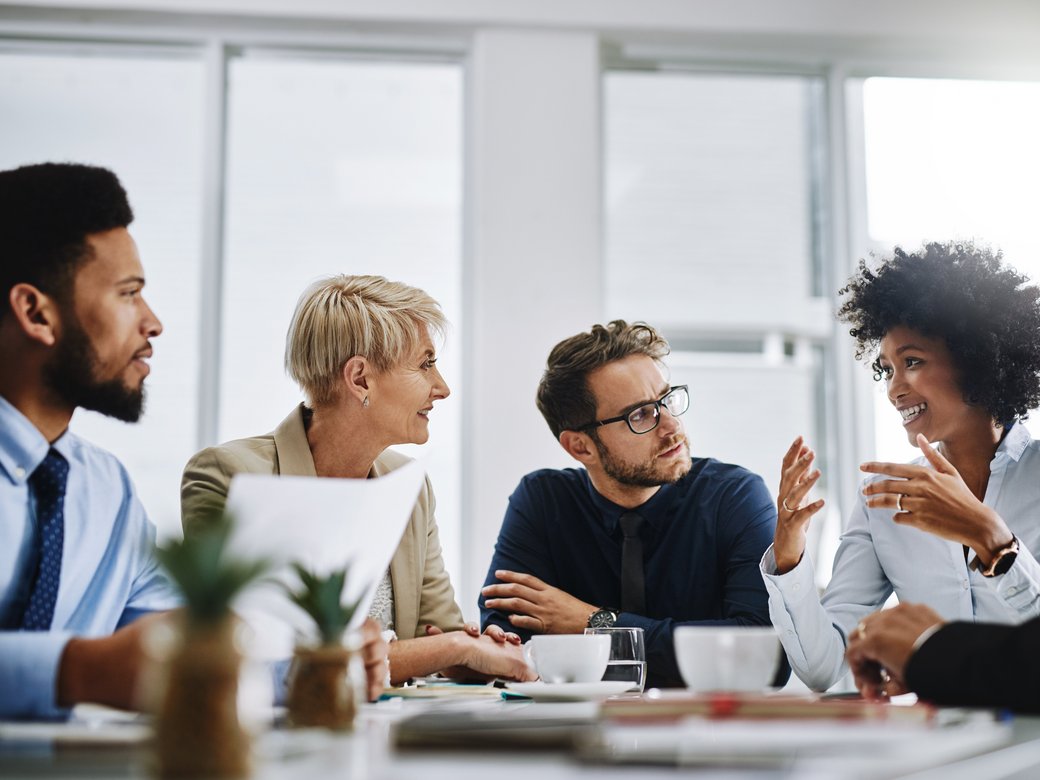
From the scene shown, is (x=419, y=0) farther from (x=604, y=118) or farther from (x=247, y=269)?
(x=247, y=269)

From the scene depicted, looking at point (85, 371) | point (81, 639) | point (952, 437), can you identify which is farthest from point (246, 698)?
point (952, 437)

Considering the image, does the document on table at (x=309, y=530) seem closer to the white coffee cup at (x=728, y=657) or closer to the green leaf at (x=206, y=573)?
the green leaf at (x=206, y=573)

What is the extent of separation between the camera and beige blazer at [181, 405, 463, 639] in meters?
1.97

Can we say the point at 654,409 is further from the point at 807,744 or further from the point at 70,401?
the point at 807,744

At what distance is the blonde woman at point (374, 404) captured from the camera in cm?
226

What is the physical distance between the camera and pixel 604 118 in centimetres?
379

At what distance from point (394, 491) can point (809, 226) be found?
2.98 metres

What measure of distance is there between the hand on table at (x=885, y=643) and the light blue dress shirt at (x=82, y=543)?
886mm

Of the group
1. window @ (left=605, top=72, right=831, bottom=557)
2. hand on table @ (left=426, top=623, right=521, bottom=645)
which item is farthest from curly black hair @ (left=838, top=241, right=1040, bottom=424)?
window @ (left=605, top=72, right=831, bottom=557)

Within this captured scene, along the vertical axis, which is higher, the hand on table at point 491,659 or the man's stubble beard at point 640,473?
→ the man's stubble beard at point 640,473

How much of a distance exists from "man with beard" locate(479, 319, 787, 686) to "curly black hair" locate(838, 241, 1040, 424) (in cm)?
49

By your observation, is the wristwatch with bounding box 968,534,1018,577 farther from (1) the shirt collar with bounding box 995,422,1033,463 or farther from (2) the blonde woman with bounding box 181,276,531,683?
(2) the blonde woman with bounding box 181,276,531,683

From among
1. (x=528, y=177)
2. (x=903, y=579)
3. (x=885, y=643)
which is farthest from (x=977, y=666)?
(x=528, y=177)

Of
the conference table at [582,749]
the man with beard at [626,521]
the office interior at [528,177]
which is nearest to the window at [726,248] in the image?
the office interior at [528,177]
